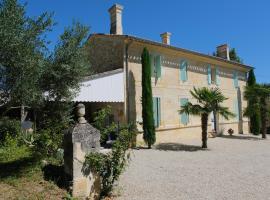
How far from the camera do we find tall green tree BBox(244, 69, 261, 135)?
20.2 meters

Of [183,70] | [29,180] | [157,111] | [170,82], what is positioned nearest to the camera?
[29,180]

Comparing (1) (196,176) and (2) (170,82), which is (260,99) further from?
(1) (196,176)

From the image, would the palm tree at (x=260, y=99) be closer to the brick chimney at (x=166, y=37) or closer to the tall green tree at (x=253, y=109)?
the tall green tree at (x=253, y=109)

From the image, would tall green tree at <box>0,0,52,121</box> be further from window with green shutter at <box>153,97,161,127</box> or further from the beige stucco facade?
window with green shutter at <box>153,97,161,127</box>

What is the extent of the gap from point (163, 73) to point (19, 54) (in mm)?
11487

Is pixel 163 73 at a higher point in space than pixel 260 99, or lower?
higher

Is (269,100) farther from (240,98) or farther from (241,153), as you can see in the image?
(241,153)

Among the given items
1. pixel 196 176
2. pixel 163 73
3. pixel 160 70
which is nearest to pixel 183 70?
pixel 163 73

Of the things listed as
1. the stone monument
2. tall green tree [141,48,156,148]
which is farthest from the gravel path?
tall green tree [141,48,156,148]

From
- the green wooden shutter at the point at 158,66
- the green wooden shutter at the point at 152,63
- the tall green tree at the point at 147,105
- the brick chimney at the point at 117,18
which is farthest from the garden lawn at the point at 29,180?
the brick chimney at the point at 117,18

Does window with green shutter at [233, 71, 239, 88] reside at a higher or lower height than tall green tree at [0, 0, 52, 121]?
higher

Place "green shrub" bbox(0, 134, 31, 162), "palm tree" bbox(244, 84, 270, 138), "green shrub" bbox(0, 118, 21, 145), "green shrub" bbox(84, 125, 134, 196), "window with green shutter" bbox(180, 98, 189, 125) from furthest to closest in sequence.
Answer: "palm tree" bbox(244, 84, 270, 138), "window with green shutter" bbox(180, 98, 189, 125), "green shrub" bbox(0, 118, 21, 145), "green shrub" bbox(0, 134, 31, 162), "green shrub" bbox(84, 125, 134, 196)

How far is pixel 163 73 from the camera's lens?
16.8 m

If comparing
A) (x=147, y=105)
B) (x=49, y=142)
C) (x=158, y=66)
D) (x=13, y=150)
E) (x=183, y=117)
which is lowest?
(x=13, y=150)
